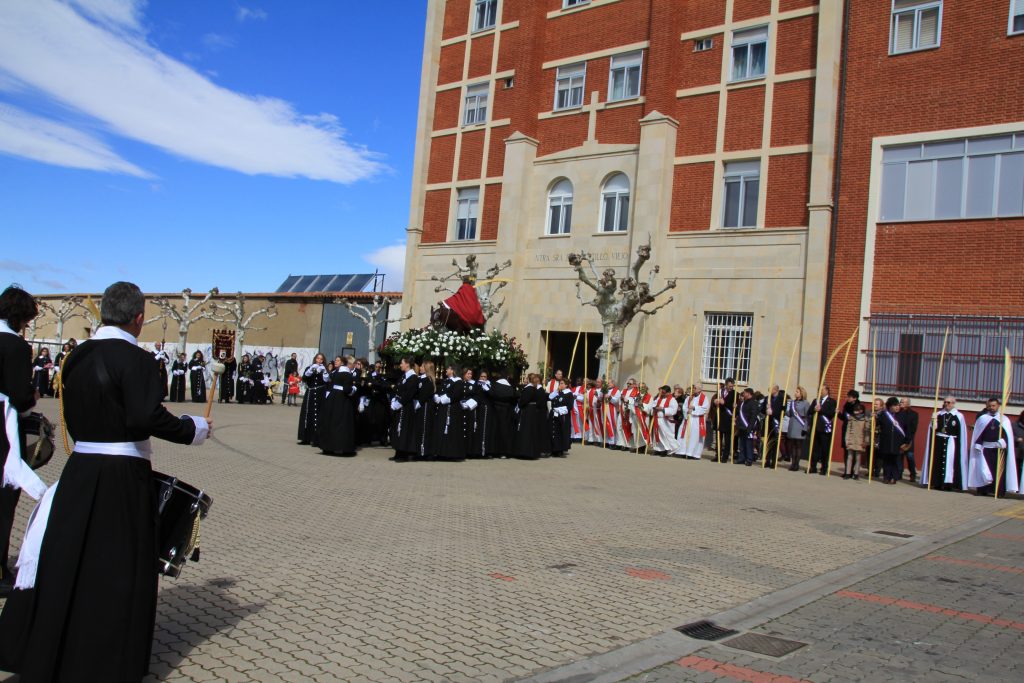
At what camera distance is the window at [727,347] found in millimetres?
22672

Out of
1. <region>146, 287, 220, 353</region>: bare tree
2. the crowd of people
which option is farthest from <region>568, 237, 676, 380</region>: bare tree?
<region>146, 287, 220, 353</region>: bare tree

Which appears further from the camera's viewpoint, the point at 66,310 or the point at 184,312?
the point at 66,310

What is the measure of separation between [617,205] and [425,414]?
13339mm

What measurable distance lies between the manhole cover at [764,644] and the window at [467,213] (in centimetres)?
2468

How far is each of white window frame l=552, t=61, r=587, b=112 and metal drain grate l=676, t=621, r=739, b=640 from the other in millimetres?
23278

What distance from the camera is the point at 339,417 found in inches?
584

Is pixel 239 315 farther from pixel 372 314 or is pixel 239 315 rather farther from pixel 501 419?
pixel 501 419

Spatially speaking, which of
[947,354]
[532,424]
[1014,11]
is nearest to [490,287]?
→ [532,424]

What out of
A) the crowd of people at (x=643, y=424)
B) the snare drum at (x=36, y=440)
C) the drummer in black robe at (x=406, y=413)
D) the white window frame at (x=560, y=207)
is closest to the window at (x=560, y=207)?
the white window frame at (x=560, y=207)

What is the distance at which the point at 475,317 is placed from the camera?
19.5m

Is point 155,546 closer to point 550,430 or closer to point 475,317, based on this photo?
point 550,430

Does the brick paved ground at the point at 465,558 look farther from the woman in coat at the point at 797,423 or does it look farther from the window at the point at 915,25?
the window at the point at 915,25

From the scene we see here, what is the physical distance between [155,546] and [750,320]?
2010 cm

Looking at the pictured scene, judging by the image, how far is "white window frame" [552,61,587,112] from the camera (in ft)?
89.6
